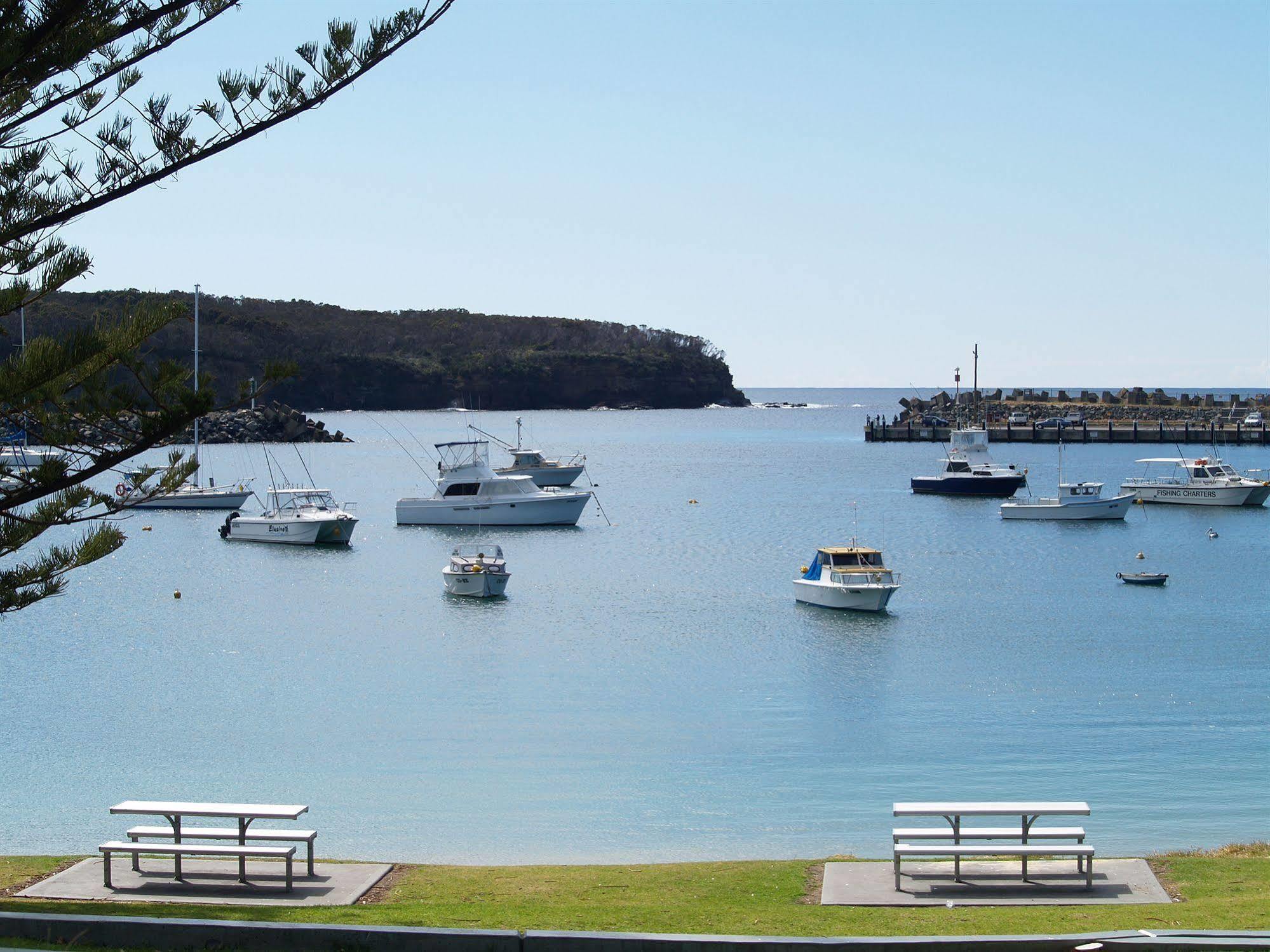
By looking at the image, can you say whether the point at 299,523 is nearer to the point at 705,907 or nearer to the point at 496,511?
the point at 496,511

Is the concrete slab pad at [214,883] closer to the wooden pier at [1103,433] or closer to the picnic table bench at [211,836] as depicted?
the picnic table bench at [211,836]

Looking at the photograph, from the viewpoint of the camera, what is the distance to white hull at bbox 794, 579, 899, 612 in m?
33.8

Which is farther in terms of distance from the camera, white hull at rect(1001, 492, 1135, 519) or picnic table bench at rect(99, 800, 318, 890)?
white hull at rect(1001, 492, 1135, 519)

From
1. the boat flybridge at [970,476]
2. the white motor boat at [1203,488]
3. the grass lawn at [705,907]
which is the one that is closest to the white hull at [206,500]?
the boat flybridge at [970,476]

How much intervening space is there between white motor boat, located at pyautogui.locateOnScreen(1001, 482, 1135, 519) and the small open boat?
17873 millimetres

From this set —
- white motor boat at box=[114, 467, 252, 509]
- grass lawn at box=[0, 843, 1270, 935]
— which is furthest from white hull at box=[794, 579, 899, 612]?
white motor boat at box=[114, 467, 252, 509]

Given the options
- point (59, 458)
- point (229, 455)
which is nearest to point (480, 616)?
point (59, 458)

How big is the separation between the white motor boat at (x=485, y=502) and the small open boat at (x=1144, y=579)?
23814 mm

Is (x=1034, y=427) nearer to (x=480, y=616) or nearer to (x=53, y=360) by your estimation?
(x=480, y=616)

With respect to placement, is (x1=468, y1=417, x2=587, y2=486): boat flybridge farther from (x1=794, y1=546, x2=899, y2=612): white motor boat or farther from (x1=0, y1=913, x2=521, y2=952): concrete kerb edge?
(x1=0, y1=913, x2=521, y2=952): concrete kerb edge

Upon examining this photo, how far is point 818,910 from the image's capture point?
1012 centimetres

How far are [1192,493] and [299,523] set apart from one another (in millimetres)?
41470

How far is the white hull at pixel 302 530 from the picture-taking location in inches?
1997

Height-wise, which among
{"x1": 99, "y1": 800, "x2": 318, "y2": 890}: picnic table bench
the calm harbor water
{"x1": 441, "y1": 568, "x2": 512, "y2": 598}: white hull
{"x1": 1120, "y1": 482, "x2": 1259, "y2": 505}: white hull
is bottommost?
the calm harbor water
